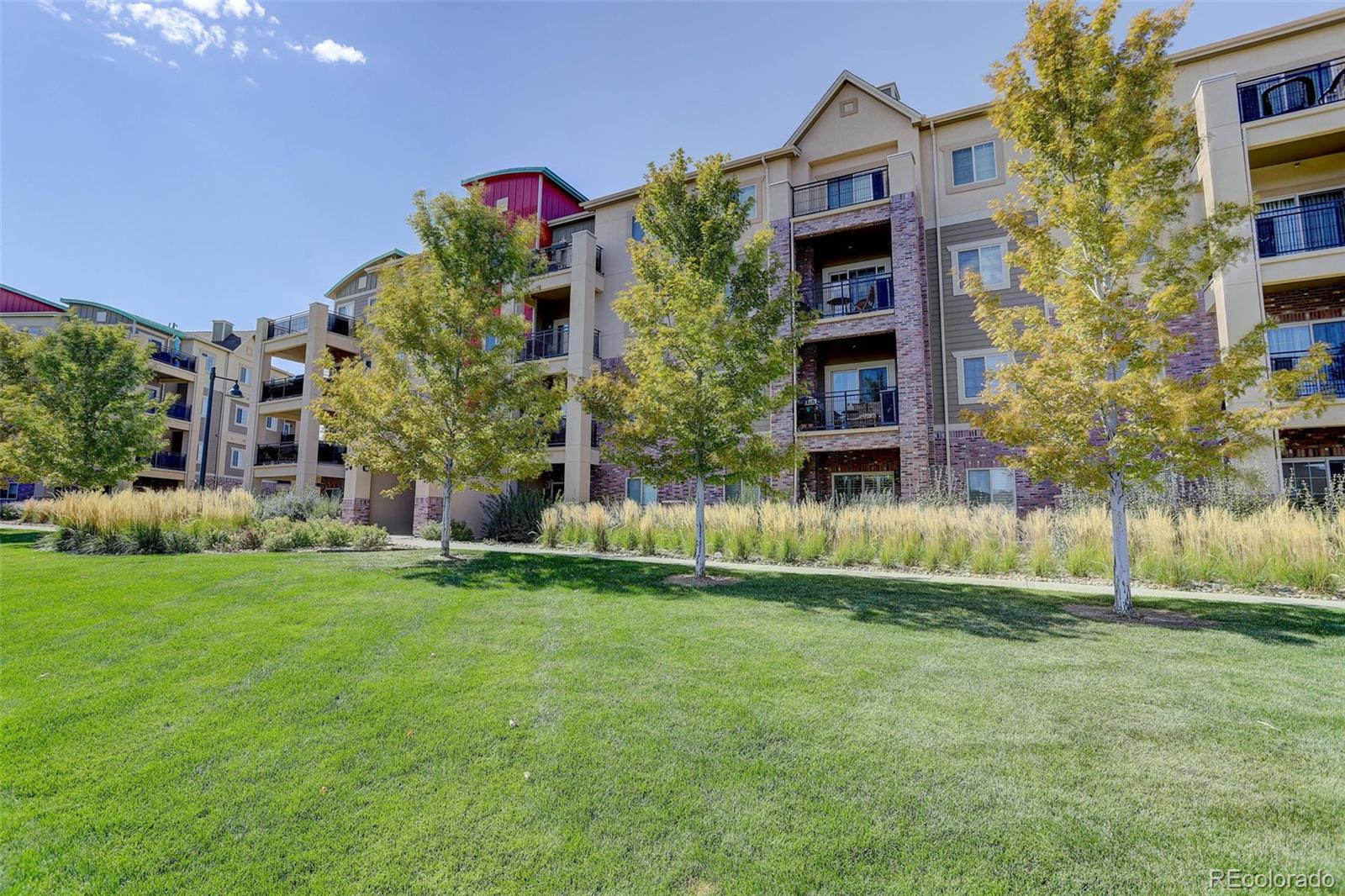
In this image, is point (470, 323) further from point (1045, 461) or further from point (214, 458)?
point (214, 458)

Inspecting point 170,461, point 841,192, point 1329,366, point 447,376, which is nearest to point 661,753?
point 447,376

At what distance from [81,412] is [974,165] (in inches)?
1069

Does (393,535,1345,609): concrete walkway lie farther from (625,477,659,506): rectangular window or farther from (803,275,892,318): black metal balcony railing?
(803,275,892,318): black metal balcony railing

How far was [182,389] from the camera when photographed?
116 feet

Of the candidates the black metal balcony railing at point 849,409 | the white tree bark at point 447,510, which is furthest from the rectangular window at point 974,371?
the white tree bark at point 447,510

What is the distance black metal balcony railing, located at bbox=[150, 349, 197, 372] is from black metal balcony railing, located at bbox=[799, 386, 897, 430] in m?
34.7

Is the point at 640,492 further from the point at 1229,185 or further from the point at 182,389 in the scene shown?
the point at 182,389

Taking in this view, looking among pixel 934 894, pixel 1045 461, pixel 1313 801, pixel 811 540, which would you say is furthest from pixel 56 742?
pixel 811 540

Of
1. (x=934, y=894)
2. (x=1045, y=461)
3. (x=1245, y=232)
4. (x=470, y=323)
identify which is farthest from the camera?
(x=1245, y=232)

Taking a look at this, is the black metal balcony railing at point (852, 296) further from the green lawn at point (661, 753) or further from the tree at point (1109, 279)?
the green lawn at point (661, 753)

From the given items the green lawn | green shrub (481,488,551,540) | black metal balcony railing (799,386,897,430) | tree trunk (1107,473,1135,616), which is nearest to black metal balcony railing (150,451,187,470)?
green shrub (481,488,551,540)

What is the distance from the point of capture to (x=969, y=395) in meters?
17.5

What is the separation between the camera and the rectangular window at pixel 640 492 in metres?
20.3

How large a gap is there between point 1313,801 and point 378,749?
16.5 feet
